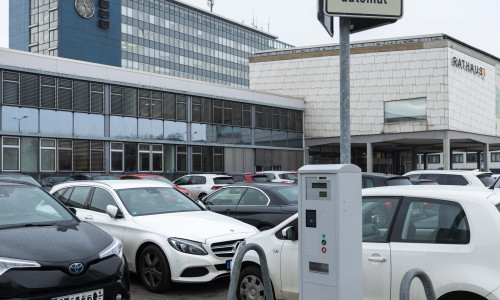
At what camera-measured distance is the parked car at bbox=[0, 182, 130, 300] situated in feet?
14.7

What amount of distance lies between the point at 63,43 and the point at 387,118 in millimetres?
43319

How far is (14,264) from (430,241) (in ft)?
11.9

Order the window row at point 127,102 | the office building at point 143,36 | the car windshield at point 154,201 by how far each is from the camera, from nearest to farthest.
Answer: the car windshield at point 154,201 → the window row at point 127,102 → the office building at point 143,36

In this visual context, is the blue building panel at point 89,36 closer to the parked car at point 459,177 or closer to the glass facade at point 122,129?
the glass facade at point 122,129

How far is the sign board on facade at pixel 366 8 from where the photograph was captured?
5176 millimetres

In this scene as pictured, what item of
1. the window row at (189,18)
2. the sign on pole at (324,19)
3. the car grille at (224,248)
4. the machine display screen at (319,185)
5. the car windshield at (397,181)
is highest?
the window row at (189,18)

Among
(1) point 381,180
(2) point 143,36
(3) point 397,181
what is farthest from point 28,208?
(2) point 143,36

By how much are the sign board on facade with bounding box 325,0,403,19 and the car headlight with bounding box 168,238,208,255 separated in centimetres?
352

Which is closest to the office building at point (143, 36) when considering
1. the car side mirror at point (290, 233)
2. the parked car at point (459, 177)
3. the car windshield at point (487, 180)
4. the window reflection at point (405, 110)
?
the window reflection at point (405, 110)

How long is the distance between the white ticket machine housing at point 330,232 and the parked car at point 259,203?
5.43 meters


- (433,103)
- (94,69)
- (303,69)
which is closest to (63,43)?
(303,69)

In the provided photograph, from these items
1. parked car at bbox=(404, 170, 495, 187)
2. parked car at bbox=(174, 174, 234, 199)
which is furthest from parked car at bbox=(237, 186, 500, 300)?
parked car at bbox=(174, 174, 234, 199)

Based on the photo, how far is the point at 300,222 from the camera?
4.28m

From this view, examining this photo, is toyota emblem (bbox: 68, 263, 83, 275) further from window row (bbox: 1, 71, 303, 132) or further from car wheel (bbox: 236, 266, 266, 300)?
window row (bbox: 1, 71, 303, 132)
